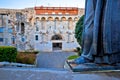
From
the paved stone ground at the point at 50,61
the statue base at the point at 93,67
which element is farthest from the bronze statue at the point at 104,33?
the paved stone ground at the point at 50,61

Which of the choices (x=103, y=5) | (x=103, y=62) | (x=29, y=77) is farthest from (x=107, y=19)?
(x=29, y=77)

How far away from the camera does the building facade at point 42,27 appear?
31.6 meters

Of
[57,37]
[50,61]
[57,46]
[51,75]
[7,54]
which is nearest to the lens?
[51,75]

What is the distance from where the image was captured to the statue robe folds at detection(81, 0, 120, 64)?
3559 mm

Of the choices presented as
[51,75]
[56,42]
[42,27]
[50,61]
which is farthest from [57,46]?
[51,75]

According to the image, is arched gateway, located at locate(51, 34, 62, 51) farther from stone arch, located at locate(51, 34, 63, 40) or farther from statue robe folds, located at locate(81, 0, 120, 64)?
statue robe folds, located at locate(81, 0, 120, 64)

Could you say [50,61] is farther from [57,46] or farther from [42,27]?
[57,46]

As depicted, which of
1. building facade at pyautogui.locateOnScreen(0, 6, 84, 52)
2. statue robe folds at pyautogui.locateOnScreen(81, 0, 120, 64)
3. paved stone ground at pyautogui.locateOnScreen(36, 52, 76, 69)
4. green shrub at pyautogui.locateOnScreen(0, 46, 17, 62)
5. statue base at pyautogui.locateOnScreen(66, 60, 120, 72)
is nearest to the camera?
statue base at pyautogui.locateOnScreen(66, 60, 120, 72)

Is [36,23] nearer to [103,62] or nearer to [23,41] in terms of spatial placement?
[23,41]

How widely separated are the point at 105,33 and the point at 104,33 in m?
0.01

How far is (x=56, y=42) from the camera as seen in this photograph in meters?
33.6

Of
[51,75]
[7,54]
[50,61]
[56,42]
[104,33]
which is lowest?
[50,61]

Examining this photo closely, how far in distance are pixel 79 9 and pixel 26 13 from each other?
22.4ft

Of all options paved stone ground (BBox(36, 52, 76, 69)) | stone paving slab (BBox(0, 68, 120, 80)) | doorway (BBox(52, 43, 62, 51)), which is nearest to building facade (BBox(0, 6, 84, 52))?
doorway (BBox(52, 43, 62, 51))
